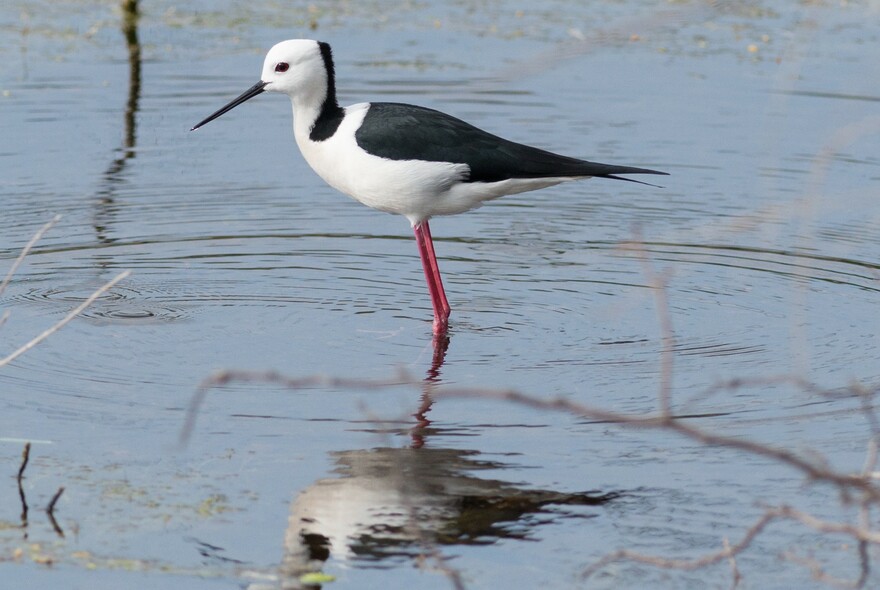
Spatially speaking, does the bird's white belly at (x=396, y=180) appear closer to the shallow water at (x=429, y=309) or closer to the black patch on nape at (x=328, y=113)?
the black patch on nape at (x=328, y=113)

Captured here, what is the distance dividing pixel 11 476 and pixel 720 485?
7.83 feet

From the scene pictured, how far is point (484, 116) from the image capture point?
35.2 feet

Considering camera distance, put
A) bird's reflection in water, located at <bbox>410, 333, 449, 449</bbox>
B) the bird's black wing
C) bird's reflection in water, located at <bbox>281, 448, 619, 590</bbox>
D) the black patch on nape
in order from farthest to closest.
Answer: the black patch on nape
the bird's black wing
bird's reflection in water, located at <bbox>410, 333, 449, 449</bbox>
bird's reflection in water, located at <bbox>281, 448, 619, 590</bbox>

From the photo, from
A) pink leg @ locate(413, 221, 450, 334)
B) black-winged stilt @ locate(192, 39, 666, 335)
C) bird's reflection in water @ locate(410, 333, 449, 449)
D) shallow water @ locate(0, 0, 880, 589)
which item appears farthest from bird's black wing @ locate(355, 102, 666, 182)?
bird's reflection in water @ locate(410, 333, 449, 449)

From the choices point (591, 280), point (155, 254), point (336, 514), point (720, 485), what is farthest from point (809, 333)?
point (155, 254)

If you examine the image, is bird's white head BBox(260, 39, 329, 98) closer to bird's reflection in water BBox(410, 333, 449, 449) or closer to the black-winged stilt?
the black-winged stilt

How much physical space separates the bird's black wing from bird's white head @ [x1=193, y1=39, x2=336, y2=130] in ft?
1.02

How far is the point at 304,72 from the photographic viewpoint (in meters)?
7.09

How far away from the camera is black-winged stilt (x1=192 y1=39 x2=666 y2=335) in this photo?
6773mm

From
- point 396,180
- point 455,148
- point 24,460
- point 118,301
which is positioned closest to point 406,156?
point 396,180

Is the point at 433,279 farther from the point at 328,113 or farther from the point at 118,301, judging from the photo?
the point at 118,301

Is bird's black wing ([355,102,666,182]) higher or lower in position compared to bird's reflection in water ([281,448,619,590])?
higher

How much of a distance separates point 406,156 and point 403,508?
2.47 m

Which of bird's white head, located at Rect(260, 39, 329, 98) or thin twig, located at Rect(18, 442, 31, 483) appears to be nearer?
thin twig, located at Rect(18, 442, 31, 483)
